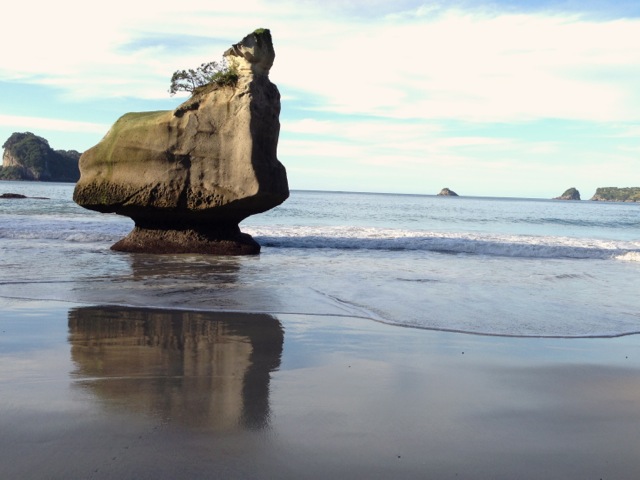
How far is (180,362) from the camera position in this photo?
530 centimetres

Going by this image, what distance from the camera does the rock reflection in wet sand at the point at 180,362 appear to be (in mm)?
4117

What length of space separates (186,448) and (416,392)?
74.2 inches

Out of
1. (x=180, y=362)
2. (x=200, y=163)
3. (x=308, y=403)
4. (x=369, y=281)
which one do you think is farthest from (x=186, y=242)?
(x=308, y=403)

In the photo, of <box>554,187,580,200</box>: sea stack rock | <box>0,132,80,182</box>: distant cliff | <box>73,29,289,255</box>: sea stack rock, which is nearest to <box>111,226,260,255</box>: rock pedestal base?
<box>73,29,289,255</box>: sea stack rock

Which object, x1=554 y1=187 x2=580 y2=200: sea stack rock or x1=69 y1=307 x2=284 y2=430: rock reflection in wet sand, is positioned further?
x1=554 y1=187 x2=580 y2=200: sea stack rock

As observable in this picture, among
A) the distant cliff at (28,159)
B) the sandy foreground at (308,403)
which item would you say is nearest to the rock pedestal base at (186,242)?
the sandy foreground at (308,403)

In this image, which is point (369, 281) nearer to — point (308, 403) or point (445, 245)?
point (308, 403)

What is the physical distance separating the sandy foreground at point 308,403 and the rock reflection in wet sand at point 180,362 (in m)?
0.02

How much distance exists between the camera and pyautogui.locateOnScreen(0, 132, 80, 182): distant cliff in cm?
10881

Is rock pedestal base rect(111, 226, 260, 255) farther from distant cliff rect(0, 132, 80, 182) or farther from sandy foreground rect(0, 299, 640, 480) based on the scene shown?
distant cliff rect(0, 132, 80, 182)

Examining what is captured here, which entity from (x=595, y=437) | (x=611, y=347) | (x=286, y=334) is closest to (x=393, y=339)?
(x=286, y=334)

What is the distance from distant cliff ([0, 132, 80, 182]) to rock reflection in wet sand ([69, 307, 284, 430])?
11298cm

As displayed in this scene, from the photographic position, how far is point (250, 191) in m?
14.3

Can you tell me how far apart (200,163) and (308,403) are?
1126cm
